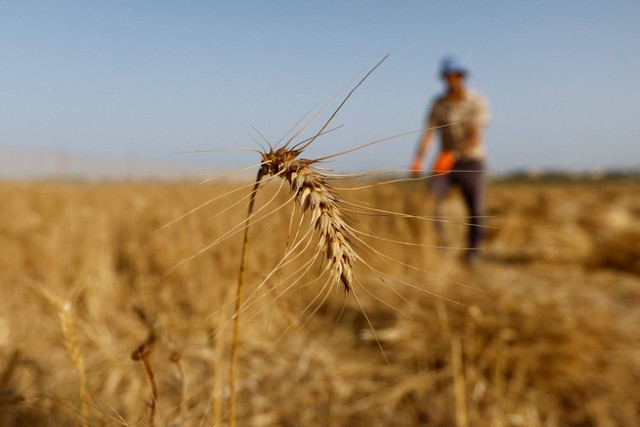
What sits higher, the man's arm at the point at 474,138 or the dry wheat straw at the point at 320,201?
the man's arm at the point at 474,138

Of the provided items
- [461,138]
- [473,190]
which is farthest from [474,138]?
[473,190]

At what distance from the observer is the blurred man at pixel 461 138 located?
13.8ft

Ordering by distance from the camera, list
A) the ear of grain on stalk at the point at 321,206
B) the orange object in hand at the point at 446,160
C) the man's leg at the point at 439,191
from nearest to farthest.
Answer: the ear of grain on stalk at the point at 321,206
the orange object in hand at the point at 446,160
the man's leg at the point at 439,191

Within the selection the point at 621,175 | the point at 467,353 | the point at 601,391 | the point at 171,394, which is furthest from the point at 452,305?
the point at 621,175

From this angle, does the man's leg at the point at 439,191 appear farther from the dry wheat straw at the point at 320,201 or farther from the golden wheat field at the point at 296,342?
the dry wheat straw at the point at 320,201

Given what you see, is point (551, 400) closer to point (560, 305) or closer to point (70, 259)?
point (560, 305)

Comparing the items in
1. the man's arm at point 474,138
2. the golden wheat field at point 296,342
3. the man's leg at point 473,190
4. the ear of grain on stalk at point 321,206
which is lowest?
the golden wheat field at point 296,342

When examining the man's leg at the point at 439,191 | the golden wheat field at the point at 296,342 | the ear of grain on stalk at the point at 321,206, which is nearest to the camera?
the ear of grain on stalk at the point at 321,206

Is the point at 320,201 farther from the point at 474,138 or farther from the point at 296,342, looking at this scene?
the point at 474,138

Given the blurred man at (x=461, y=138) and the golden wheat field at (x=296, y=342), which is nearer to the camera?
the golden wheat field at (x=296, y=342)

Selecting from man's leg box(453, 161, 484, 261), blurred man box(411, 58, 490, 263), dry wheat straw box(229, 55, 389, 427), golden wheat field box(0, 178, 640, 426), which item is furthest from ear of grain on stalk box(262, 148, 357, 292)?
man's leg box(453, 161, 484, 261)

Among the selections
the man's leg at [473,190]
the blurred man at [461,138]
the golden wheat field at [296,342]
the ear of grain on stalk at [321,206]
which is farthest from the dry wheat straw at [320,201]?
the man's leg at [473,190]

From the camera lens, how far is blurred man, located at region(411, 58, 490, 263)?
4.21m

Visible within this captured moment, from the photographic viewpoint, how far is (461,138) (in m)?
4.34
